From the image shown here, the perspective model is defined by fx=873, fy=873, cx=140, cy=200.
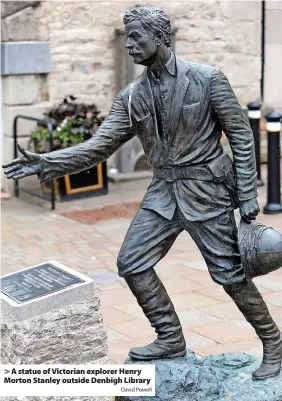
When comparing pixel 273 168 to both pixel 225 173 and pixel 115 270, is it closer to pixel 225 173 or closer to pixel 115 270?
pixel 115 270

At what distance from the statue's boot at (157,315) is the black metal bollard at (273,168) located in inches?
202

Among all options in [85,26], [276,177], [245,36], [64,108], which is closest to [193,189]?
[276,177]

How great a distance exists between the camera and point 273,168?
9.88m

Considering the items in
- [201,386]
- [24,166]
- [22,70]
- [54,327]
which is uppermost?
[24,166]

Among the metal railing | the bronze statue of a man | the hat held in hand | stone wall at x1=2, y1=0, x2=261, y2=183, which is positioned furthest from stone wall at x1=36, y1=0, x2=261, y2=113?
the hat held in hand

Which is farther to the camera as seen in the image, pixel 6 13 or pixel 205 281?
pixel 6 13

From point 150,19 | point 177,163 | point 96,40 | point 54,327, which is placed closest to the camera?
point 150,19

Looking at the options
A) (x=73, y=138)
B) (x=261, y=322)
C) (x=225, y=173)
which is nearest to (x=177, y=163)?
(x=225, y=173)

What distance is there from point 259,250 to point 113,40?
306 inches

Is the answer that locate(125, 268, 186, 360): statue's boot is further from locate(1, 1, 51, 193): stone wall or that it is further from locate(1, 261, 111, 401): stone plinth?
locate(1, 1, 51, 193): stone wall

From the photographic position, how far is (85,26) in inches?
452

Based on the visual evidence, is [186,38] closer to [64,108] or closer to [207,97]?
[64,108]

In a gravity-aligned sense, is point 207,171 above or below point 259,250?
above

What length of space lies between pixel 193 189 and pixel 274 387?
1119 mm
